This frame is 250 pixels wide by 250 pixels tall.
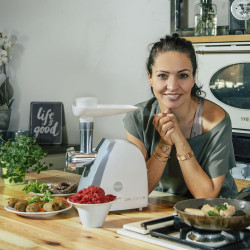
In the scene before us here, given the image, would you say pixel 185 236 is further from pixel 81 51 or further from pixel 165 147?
pixel 81 51

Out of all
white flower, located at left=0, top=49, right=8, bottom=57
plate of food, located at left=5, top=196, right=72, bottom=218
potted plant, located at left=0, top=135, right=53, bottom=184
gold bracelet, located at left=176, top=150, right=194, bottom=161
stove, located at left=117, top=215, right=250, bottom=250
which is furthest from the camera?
white flower, located at left=0, top=49, right=8, bottom=57

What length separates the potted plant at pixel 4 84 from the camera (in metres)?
4.41

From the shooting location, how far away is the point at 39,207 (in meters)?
1.71

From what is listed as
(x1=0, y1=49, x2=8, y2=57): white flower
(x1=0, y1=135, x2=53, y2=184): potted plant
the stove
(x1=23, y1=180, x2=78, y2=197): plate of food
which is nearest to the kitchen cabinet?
(x1=0, y1=135, x2=53, y2=184): potted plant

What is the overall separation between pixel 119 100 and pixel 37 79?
0.97 meters

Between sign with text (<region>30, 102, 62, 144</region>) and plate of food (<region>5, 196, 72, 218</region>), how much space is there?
249 cm

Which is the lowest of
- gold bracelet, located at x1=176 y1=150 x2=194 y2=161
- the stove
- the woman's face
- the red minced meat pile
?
the stove

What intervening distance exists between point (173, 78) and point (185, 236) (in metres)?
0.87

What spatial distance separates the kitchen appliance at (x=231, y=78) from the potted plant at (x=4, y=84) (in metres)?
1.98

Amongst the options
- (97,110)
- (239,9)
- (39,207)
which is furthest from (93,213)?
(239,9)

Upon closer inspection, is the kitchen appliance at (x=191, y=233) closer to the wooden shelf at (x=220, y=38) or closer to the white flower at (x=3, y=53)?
the wooden shelf at (x=220, y=38)

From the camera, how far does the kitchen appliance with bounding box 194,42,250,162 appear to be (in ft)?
9.66

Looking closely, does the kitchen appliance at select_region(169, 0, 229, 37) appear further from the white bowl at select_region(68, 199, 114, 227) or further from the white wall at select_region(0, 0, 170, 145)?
the white bowl at select_region(68, 199, 114, 227)

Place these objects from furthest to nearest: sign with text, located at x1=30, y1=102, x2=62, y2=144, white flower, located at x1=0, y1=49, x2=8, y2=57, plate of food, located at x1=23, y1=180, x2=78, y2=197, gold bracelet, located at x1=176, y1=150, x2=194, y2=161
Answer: white flower, located at x1=0, y1=49, x2=8, y2=57 < sign with text, located at x1=30, y1=102, x2=62, y2=144 < gold bracelet, located at x1=176, y1=150, x2=194, y2=161 < plate of food, located at x1=23, y1=180, x2=78, y2=197
